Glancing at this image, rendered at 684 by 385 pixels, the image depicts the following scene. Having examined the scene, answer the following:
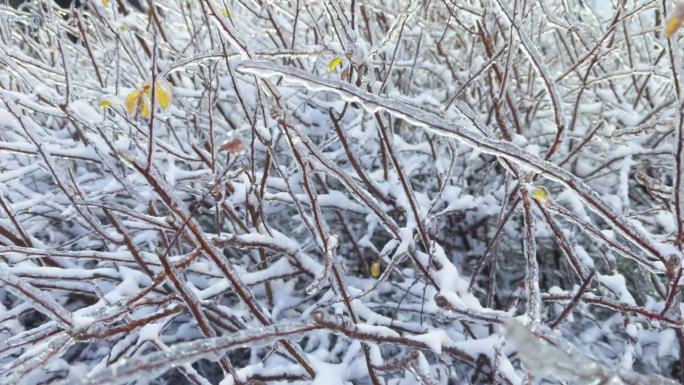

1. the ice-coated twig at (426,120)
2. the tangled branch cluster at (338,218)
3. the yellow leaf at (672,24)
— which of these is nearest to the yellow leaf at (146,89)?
the tangled branch cluster at (338,218)

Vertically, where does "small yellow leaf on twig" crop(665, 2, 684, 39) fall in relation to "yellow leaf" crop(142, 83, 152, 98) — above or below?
below

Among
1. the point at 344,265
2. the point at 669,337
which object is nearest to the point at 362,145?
the point at 344,265

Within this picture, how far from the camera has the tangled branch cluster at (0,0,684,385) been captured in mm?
907

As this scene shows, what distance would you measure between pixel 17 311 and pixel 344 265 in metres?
1.05

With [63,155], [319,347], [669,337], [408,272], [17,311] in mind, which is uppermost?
[63,155]

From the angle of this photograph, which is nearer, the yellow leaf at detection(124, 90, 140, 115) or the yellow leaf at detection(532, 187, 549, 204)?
the yellow leaf at detection(532, 187, 549, 204)

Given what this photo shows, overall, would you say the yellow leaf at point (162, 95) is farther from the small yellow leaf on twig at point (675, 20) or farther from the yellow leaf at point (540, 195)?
the small yellow leaf on twig at point (675, 20)

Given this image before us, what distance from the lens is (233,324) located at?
1.48m

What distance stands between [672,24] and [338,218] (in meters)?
1.37

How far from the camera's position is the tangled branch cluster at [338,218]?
0.91 m

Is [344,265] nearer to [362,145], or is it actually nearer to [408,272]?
[408,272]

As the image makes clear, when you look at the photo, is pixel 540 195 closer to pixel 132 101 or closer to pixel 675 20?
pixel 675 20

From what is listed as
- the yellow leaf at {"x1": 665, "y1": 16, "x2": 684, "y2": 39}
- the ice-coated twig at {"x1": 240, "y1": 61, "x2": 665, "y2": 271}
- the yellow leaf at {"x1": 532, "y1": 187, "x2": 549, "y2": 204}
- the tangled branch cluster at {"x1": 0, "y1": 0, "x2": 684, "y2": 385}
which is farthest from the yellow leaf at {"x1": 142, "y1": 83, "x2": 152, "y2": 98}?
the yellow leaf at {"x1": 665, "y1": 16, "x2": 684, "y2": 39}

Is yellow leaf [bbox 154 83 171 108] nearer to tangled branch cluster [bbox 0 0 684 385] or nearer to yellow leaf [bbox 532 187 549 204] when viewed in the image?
tangled branch cluster [bbox 0 0 684 385]
